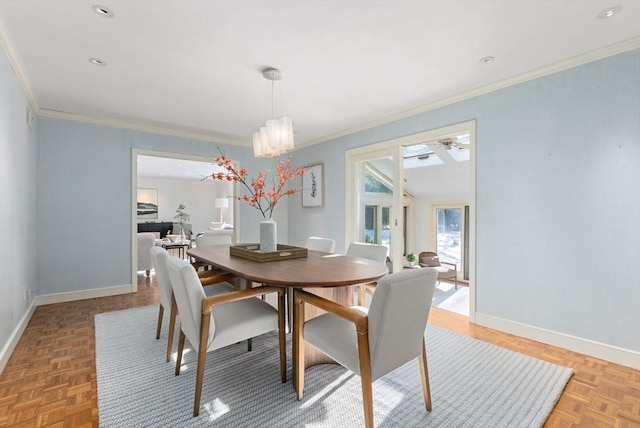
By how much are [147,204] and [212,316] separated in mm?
10099

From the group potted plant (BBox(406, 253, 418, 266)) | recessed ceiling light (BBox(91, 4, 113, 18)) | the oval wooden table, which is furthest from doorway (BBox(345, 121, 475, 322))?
recessed ceiling light (BBox(91, 4, 113, 18))

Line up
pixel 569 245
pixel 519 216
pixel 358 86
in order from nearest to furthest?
pixel 569 245 → pixel 519 216 → pixel 358 86

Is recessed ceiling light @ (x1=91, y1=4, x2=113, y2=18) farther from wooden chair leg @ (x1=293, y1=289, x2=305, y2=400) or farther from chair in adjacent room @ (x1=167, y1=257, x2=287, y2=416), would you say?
wooden chair leg @ (x1=293, y1=289, x2=305, y2=400)

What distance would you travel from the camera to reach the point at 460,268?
21.5ft

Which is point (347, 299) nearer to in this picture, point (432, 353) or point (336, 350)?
point (336, 350)

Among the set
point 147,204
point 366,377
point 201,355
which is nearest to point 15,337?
point 201,355

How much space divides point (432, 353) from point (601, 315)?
1336 millimetres

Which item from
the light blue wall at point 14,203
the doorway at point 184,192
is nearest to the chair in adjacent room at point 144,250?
the light blue wall at point 14,203

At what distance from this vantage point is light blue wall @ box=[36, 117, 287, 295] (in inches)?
147

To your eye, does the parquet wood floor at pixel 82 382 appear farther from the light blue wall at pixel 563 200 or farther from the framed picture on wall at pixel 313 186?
the framed picture on wall at pixel 313 186

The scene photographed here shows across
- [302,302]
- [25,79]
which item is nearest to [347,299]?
[302,302]

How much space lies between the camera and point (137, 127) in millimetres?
4297

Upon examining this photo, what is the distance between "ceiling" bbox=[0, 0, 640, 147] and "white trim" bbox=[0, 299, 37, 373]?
2.21 meters

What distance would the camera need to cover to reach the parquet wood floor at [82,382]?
66.0 inches
